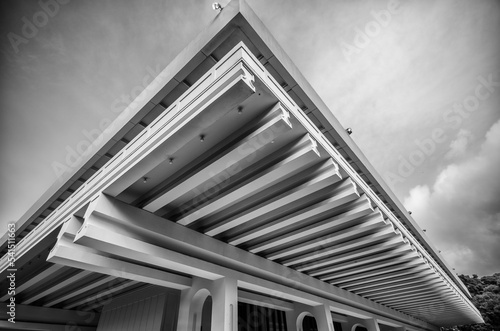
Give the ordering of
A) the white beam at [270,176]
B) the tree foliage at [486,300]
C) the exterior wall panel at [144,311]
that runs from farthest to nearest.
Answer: the tree foliage at [486,300]
the exterior wall panel at [144,311]
the white beam at [270,176]

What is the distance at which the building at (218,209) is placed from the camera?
8.01ft

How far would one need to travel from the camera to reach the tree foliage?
28.5 metres

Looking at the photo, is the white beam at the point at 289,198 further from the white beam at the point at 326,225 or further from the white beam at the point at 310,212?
the white beam at the point at 326,225

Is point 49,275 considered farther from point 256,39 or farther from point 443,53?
point 443,53

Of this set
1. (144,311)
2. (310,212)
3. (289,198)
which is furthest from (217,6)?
(144,311)

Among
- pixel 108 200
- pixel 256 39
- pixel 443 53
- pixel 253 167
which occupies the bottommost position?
pixel 108 200

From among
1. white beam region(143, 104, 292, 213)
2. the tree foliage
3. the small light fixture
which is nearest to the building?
white beam region(143, 104, 292, 213)

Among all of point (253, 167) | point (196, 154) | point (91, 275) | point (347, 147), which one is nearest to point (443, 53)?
point (347, 147)

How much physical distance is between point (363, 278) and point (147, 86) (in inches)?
275

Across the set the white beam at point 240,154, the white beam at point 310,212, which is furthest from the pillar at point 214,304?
the white beam at point 240,154

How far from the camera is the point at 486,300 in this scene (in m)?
30.8

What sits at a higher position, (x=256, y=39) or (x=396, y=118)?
(x=396, y=118)

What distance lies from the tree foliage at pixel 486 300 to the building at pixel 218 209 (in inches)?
1390

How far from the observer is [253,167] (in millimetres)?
2893
